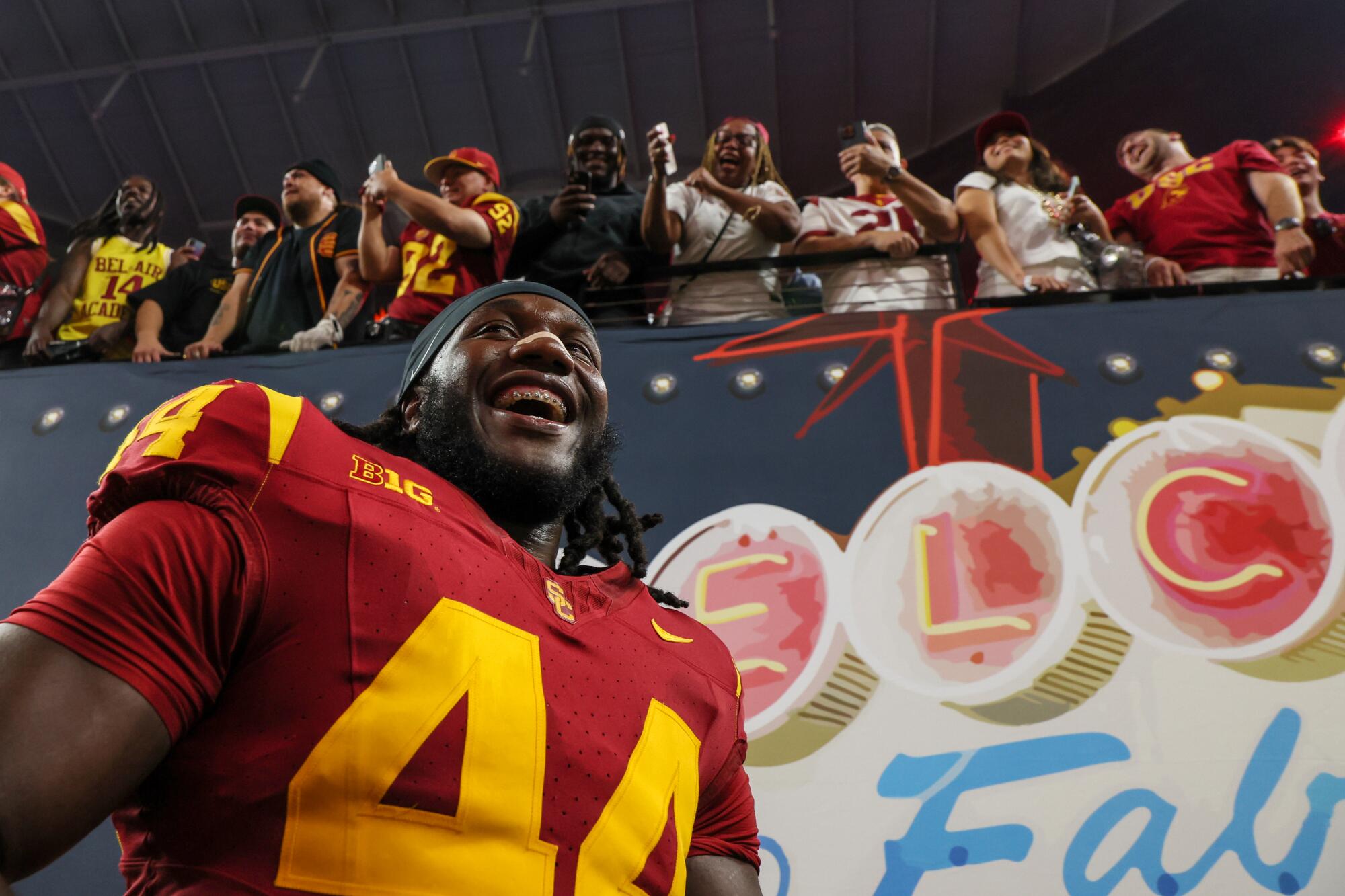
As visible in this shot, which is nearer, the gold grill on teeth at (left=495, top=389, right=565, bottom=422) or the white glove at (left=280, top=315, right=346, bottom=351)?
the gold grill on teeth at (left=495, top=389, right=565, bottom=422)

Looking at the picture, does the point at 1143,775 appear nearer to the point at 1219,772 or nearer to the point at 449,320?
the point at 1219,772

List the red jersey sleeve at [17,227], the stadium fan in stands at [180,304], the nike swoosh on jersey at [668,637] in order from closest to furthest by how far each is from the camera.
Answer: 1. the nike swoosh on jersey at [668,637]
2. the stadium fan in stands at [180,304]
3. the red jersey sleeve at [17,227]

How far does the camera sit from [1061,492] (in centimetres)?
266

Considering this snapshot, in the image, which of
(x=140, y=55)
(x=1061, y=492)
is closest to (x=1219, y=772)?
(x=1061, y=492)

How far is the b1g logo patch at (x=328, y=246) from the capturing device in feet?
12.3

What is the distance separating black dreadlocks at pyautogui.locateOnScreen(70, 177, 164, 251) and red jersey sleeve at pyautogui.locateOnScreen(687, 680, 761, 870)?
146 inches

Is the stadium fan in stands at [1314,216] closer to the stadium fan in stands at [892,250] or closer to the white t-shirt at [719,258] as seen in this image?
Result: the stadium fan in stands at [892,250]

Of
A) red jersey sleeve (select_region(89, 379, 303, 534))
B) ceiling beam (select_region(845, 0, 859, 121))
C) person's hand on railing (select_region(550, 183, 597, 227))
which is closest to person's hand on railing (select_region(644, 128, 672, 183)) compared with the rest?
person's hand on railing (select_region(550, 183, 597, 227))

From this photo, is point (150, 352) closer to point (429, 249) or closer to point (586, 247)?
point (429, 249)

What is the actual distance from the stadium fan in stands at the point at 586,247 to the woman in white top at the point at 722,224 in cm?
9

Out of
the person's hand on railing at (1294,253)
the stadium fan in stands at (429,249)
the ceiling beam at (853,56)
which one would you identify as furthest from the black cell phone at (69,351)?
the ceiling beam at (853,56)

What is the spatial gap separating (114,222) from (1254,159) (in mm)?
4157

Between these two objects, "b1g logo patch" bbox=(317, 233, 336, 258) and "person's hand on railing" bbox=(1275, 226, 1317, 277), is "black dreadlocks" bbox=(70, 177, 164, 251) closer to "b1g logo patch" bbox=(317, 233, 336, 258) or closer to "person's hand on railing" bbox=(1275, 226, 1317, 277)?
"b1g logo patch" bbox=(317, 233, 336, 258)

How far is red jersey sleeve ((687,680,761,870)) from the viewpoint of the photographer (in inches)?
52.4
